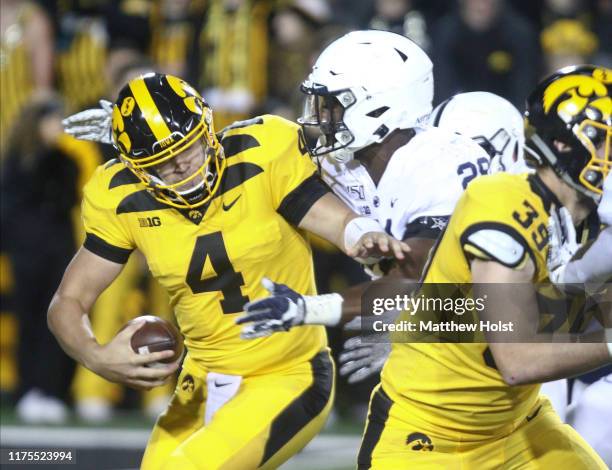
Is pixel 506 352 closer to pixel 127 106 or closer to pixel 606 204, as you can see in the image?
pixel 606 204

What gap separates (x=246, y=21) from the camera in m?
8.11

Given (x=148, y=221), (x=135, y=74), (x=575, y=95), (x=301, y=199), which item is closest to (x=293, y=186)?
(x=301, y=199)

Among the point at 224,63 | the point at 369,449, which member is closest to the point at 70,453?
the point at 369,449

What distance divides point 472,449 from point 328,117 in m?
1.27

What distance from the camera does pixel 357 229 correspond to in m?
3.95

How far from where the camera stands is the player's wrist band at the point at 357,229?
12.8 ft

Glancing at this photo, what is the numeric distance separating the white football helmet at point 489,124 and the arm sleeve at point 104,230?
1266mm

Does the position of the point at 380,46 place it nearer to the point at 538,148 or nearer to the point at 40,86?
the point at 538,148

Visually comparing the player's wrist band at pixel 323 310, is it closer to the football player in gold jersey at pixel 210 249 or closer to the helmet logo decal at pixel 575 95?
the football player in gold jersey at pixel 210 249

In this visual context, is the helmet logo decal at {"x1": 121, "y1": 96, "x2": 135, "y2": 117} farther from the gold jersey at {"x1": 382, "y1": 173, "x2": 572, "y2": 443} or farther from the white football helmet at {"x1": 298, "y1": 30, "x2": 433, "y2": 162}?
the gold jersey at {"x1": 382, "y1": 173, "x2": 572, "y2": 443}

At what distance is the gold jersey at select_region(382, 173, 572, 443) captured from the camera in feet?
10.8

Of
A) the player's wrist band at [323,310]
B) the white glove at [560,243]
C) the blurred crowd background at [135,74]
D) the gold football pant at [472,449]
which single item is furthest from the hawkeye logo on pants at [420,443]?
the blurred crowd background at [135,74]

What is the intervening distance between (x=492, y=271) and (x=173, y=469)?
1.29 m

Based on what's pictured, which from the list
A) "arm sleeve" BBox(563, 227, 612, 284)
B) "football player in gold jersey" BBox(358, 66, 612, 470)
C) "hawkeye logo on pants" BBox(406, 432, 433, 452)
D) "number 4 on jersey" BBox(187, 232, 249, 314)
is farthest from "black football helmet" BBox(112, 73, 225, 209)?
"arm sleeve" BBox(563, 227, 612, 284)
